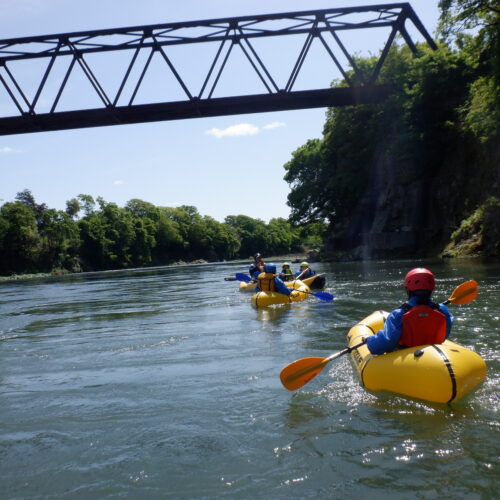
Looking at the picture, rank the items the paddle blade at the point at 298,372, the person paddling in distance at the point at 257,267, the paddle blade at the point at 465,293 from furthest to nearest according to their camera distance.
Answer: the person paddling in distance at the point at 257,267 → the paddle blade at the point at 465,293 → the paddle blade at the point at 298,372

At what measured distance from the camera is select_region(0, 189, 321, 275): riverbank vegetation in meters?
63.9

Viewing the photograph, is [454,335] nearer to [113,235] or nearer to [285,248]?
[113,235]

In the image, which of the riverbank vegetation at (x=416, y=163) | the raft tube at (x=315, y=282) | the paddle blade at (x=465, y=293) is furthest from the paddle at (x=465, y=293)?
the riverbank vegetation at (x=416, y=163)

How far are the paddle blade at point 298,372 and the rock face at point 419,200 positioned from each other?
21.0 metres

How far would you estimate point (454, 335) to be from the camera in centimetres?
767

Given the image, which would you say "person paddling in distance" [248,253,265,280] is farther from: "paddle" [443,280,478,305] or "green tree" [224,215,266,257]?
"green tree" [224,215,266,257]

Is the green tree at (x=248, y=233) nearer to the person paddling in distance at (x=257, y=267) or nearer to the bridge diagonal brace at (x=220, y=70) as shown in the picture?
the person paddling in distance at (x=257, y=267)

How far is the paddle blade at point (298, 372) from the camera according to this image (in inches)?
203

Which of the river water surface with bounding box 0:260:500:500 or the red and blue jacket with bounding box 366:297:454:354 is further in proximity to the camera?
the red and blue jacket with bounding box 366:297:454:354

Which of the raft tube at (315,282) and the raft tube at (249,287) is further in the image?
the raft tube at (249,287)

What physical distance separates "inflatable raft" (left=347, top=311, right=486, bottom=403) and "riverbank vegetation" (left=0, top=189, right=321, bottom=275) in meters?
39.0

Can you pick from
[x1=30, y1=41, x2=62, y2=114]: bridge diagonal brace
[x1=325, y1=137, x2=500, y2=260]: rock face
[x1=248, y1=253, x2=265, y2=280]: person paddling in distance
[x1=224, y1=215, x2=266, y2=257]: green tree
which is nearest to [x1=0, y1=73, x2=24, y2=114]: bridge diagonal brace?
[x1=30, y1=41, x2=62, y2=114]: bridge diagonal brace

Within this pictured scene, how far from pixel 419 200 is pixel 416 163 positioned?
2.29 meters

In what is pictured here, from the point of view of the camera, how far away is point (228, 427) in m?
4.50
